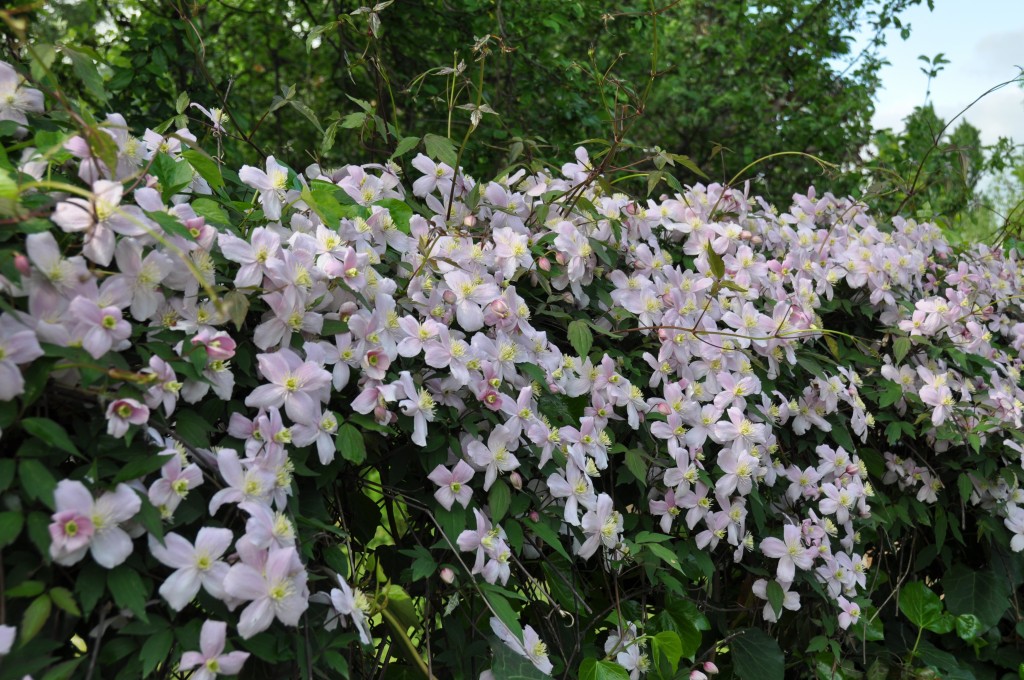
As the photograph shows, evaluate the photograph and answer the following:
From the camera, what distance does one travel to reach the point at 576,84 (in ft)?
13.3

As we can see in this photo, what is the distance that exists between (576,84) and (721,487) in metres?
2.71

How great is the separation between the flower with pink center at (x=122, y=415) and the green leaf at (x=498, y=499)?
0.59 m

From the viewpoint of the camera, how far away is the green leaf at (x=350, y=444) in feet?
Answer: 4.31

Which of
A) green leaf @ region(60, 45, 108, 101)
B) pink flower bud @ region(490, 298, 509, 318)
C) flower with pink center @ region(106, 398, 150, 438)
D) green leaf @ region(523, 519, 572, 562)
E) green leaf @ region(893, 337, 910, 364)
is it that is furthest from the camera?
green leaf @ region(893, 337, 910, 364)

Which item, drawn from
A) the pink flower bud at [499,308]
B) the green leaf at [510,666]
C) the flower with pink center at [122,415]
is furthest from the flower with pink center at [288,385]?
the green leaf at [510,666]

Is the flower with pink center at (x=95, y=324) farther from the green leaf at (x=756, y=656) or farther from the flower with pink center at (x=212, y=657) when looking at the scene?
the green leaf at (x=756, y=656)

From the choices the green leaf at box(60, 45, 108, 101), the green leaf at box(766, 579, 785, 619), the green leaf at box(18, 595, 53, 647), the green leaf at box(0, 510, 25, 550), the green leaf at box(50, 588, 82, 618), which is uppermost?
the green leaf at box(60, 45, 108, 101)

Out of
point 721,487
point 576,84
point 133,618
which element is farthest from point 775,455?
point 576,84

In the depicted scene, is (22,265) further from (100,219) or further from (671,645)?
(671,645)

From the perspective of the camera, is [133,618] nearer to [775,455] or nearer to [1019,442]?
[775,455]

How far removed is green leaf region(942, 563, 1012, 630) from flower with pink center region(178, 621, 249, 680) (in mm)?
2082

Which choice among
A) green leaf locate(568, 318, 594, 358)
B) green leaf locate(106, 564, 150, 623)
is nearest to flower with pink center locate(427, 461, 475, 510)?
green leaf locate(568, 318, 594, 358)

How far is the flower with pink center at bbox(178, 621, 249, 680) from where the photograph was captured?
1.11 meters

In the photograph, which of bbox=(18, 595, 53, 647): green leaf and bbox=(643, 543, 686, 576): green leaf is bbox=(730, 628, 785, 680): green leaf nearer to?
bbox=(643, 543, 686, 576): green leaf
